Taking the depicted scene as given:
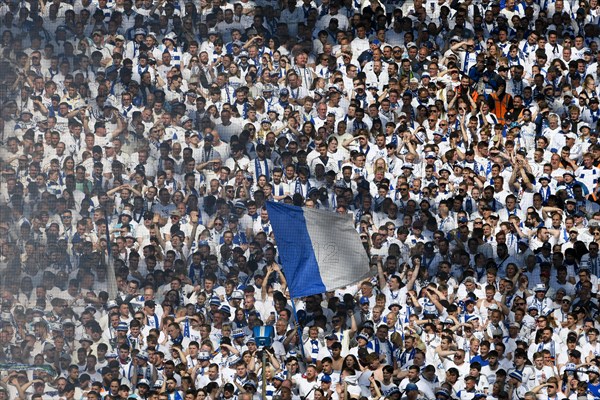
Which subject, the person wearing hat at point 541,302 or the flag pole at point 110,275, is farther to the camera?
the person wearing hat at point 541,302

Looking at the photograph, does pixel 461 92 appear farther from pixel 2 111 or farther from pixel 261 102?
pixel 2 111

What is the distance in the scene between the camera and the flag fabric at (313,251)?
24703 millimetres

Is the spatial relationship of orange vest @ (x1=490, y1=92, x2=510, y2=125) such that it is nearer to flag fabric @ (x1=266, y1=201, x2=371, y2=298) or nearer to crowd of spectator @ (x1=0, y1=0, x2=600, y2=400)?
crowd of spectator @ (x1=0, y1=0, x2=600, y2=400)

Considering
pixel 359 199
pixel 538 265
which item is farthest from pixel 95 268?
pixel 538 265

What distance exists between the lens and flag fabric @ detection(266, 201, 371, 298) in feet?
81.0


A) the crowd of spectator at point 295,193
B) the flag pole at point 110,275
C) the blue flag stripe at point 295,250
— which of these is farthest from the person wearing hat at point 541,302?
the flag pole at point 110,275

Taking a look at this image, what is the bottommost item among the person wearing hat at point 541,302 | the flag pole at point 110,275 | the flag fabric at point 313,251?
the person wearing hat at point 541,302

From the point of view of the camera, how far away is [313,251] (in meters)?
24.9

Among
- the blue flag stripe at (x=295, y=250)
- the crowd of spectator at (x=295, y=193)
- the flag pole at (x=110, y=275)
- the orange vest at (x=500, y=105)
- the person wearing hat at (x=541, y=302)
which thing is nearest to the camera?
the blue flag stripe at (x=295, y=250)

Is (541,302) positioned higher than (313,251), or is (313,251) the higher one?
(313,251)

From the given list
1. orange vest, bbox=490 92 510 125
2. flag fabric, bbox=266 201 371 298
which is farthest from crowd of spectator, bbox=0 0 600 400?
flag fabric, bbox=266 201 371 298

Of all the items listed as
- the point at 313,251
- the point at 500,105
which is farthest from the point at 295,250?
the point at 500,105

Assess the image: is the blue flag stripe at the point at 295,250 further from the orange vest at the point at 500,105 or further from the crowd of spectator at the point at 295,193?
the orange vest at the point at 500,105

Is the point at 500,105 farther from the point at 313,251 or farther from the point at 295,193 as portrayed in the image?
the point at 313,251
